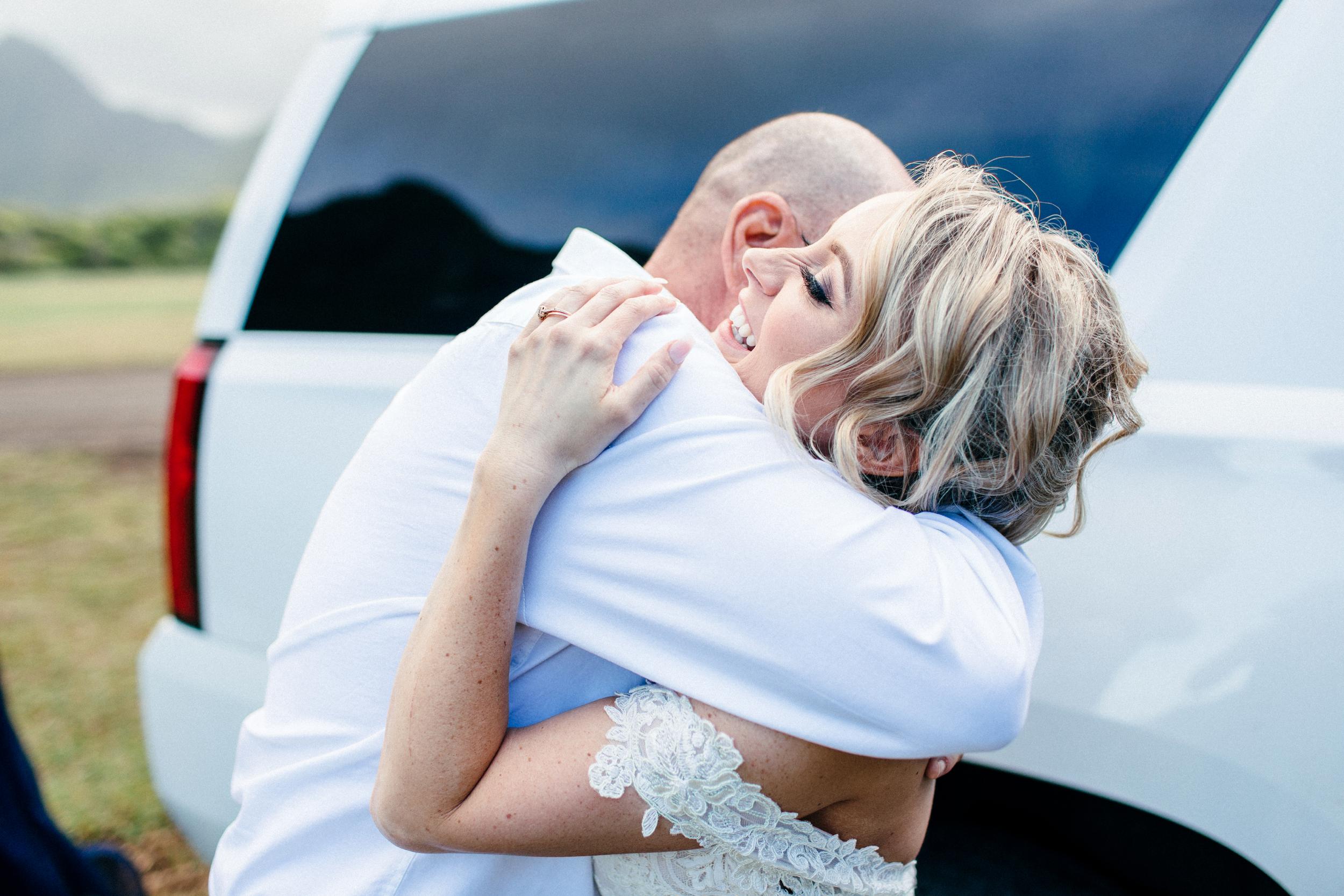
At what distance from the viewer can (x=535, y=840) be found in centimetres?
97

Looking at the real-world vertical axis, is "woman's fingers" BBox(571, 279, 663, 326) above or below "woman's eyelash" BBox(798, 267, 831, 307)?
below

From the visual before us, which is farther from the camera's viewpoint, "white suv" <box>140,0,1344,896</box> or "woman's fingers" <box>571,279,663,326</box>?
"white suv" <box>140,0,1344,896</box>

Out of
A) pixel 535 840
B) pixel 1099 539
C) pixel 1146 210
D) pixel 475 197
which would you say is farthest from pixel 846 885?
pixel 475 197

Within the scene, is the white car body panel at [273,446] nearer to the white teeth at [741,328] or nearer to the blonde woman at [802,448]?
the white teeth at [741,328]

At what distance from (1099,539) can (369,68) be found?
181 cm

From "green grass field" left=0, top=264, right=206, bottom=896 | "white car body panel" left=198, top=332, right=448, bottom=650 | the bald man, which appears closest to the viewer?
the bald man

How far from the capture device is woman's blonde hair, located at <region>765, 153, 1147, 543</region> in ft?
3.18

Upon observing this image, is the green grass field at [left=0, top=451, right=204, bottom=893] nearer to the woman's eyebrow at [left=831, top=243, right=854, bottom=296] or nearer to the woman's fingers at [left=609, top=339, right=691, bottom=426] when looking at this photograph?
the woman's fingers at [left=609, top=339, right=691, bottom=426]

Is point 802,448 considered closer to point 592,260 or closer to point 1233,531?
point 592,260

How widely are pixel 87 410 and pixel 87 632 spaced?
6.17 metres

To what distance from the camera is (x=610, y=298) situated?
106 centimetres

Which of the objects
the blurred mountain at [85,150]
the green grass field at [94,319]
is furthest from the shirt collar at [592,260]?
the blurred mountain at [85,150]

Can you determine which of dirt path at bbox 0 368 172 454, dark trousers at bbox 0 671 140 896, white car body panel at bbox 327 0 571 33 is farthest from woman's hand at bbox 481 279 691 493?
dirt path at bbox 0 368 172 454

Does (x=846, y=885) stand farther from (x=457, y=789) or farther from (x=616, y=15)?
(x=616, y=15)
